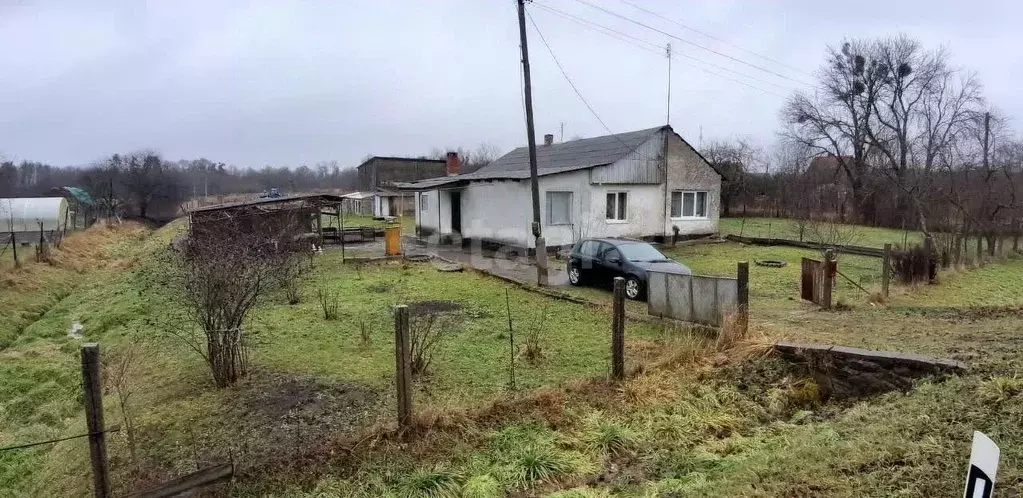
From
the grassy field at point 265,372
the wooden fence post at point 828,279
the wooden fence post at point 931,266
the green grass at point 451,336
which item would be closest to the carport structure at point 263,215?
the grassy field at point 265,372

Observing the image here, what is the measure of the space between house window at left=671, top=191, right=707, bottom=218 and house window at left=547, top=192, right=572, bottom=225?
6.23 m

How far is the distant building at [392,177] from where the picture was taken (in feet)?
150

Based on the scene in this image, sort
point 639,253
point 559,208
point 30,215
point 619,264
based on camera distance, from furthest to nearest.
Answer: point 30,215 → point 559,208 → point 639,253 → point 619,264

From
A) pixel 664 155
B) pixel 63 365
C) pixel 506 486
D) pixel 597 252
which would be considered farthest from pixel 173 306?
pixel 664 155

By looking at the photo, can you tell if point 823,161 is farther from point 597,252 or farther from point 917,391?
point 917,391

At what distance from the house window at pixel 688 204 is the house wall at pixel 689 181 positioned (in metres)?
0.23

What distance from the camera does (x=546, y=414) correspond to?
5.38 m

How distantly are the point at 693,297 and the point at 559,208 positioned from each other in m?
11.9

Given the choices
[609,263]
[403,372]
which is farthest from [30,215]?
[403,372]

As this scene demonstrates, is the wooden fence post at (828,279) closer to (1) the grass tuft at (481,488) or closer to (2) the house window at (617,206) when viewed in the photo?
(1) the grass tuft at (481,488)

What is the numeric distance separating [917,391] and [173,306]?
12437mm

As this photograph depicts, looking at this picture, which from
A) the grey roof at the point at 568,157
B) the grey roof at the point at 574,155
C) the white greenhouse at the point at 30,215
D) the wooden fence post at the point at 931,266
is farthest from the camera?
the white greenhouse at the point at 30,215

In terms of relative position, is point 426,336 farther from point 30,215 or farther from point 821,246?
point 30,215

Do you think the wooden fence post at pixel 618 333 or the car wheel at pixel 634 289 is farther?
the car wheel at pixel 634 289
